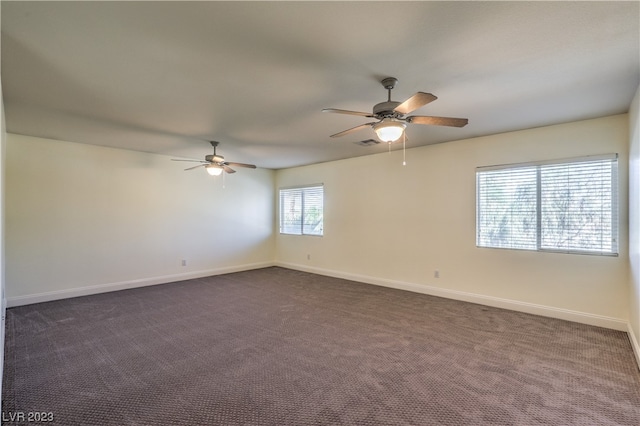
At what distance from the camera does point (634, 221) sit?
9.86 feet

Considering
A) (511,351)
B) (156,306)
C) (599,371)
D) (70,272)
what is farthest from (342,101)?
(70,272)

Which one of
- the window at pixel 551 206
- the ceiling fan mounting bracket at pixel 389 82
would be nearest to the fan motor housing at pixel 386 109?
the ceiling fan mounting bracket at pixel 389 82

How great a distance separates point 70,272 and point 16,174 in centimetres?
163

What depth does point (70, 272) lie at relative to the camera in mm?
4840

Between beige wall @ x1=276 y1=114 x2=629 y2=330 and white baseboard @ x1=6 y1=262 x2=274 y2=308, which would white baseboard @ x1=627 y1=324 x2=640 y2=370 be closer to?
beige wall @ x1=276 y1=114 x2=629 y2=330

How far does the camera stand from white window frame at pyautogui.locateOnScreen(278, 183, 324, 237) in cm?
679

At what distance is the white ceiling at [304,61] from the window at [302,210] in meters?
3.06

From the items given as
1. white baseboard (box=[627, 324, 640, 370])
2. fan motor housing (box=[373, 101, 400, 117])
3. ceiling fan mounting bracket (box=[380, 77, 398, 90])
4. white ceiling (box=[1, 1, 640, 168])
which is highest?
white ceiling (box=[1, 1, 640, 168])

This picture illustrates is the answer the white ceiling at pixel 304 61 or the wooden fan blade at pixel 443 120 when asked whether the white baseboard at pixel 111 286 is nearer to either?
the white ceiling at pixel 304 61

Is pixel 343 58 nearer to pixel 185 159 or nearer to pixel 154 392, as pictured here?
pixel 154 392

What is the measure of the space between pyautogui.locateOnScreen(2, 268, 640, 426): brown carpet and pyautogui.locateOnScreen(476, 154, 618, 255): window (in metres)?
0.99

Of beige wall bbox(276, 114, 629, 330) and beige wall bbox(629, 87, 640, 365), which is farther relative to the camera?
beige wall bbox(276, 114, 629, 330)

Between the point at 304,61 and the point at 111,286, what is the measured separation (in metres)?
5.14

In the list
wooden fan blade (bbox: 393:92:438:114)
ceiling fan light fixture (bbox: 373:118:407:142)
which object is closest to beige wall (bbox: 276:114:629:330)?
ceiling fan light fixture (bbox: 373:118:407:142)
